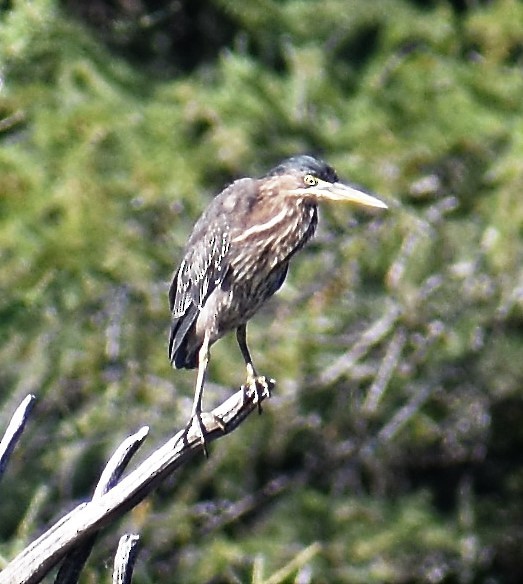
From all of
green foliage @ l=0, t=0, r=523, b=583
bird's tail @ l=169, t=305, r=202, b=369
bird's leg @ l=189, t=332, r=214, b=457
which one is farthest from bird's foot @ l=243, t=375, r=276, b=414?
green foliage @ l=0, t=0, r=523, b=583

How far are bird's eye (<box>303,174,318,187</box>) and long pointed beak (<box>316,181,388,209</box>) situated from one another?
0.01 metres

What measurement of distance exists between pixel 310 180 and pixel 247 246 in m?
0.24

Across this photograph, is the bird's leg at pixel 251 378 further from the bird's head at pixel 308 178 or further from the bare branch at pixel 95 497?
the bare branch at pixel 95 497

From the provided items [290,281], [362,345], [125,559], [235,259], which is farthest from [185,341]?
[290,281]

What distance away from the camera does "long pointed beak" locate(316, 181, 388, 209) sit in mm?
3850

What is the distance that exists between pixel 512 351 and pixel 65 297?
1.91 metres

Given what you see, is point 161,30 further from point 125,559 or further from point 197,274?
point 125,559

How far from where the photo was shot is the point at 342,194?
3.91m

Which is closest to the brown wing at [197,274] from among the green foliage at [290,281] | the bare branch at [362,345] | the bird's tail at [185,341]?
the bird's tail at [185,341]

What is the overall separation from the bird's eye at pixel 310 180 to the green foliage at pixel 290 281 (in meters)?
2.24

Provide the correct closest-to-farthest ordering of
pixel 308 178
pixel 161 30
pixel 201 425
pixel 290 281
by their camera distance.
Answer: pixel 201 425, pixel 308 178, pixel 290 281, pixel 161 30

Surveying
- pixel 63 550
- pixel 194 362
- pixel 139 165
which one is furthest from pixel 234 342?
pixel 63 550

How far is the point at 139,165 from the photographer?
259 inches

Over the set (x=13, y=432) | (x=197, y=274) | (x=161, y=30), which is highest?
(x=13, y=432)
